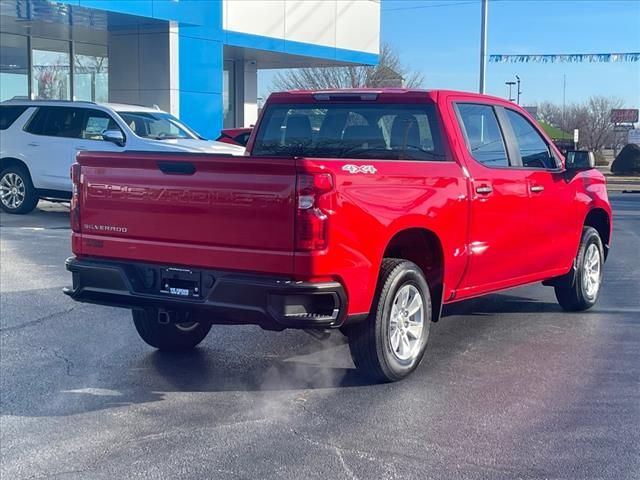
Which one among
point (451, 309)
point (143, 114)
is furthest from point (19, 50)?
point (451, 309)

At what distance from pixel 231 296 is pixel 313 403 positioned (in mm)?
894

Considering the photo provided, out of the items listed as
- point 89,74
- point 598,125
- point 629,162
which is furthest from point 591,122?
point 89,74

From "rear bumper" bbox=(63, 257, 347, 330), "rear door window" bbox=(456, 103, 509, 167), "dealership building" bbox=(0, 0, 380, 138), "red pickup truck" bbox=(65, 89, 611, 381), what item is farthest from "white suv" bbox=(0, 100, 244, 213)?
"rear bumper" bbox=(63, 257, 347, 330)

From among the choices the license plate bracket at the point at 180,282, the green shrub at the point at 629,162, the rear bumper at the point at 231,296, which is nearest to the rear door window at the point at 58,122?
the rear bumper at the point at 231,296

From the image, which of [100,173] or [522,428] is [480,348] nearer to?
[522,428]

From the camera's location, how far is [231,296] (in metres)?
5.58

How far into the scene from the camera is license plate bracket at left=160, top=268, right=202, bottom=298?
226 inches

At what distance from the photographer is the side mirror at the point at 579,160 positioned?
817cm

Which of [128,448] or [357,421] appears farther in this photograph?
[357,421]

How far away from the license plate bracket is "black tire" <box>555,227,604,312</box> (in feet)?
13.3

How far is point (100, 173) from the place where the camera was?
20.0 feet

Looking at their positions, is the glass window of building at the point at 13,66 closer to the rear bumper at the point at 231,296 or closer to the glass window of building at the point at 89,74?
the glass window of building at the point at 89,74

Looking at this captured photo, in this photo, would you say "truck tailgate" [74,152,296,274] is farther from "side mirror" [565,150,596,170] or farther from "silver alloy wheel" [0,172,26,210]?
"silver alloy wheel" [0,172,26,210]

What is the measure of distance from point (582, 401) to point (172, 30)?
1815 centimetres
